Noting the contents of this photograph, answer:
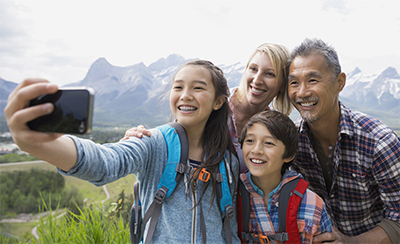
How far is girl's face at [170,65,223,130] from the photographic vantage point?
184 centimetres

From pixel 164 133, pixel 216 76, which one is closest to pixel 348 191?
pixel 216 76

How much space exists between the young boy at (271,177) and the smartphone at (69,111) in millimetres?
1377

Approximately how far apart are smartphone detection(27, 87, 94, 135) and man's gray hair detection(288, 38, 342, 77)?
2139mm

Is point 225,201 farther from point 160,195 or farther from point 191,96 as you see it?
point 191,96

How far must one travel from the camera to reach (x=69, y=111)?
928mm

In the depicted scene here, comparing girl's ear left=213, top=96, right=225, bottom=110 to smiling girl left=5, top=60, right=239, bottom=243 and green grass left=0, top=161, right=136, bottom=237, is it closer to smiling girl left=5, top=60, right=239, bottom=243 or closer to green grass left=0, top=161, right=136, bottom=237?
smiling girl left=5, top=60, right=239, bottom=243

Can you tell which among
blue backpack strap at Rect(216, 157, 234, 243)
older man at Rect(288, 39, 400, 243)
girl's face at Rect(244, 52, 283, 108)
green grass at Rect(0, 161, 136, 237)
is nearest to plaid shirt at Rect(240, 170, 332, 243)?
blue backpack strap at Rect(216, 157, 234, 243)

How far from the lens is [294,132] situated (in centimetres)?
216

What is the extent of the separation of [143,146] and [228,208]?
0.73 meters

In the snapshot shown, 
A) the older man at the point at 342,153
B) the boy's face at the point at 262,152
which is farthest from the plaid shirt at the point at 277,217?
the older man at the point at 342,153

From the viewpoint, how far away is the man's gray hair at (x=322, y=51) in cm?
241

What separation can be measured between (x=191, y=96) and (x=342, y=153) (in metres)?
1.69

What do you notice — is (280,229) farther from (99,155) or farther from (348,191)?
(99,155)

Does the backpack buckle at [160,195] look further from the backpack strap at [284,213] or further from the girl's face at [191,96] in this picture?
the backpack strap at [284,213]
